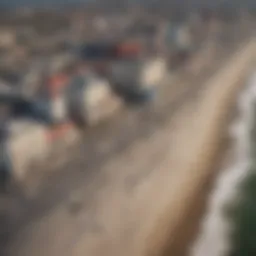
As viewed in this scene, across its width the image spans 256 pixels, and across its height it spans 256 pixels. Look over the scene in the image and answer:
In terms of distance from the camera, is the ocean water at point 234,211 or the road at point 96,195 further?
the ocean water at point 234,211

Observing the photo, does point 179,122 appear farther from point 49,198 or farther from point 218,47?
point 218,47

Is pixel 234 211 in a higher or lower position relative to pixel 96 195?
lower

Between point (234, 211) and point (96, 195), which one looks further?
point (234, 211)

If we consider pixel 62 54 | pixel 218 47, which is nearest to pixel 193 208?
pixel 62 54

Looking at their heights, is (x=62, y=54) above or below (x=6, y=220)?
above
